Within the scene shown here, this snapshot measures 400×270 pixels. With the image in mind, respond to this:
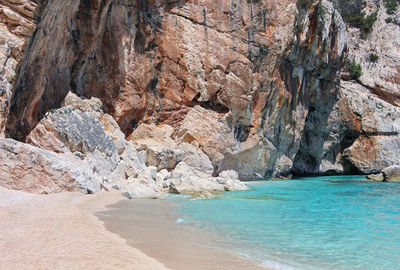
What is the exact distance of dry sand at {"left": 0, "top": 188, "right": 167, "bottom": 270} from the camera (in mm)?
4051

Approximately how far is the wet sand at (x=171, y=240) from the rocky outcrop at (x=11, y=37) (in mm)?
5432

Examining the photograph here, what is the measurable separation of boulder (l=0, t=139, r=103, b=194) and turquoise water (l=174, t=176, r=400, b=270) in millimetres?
3421

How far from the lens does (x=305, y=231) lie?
7.41 m

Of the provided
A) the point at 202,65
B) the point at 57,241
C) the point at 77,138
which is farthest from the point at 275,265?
the point at 202,65

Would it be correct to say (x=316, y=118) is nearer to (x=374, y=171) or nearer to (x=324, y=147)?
(x=324, y=147)

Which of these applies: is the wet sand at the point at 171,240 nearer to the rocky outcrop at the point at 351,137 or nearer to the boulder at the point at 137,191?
the boulder at the point at 137,191

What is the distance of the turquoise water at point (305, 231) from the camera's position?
5273 millimetres

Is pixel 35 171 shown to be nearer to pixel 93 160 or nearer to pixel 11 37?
pixel 93 160

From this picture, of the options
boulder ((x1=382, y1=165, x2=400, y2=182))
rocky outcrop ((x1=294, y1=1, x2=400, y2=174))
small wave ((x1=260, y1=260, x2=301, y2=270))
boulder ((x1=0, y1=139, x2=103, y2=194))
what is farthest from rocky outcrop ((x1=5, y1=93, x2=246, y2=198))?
rocky outcrop ((x1=294, y1=1, x2=400, y2=174))

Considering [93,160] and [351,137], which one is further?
[351,137]

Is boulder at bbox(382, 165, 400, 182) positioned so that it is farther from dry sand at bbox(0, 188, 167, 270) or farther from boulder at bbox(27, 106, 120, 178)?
dry sand at bbox(0, 188, 167, 270)

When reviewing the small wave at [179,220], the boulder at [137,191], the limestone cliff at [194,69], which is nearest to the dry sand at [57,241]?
Result: the small wave at [179,220]

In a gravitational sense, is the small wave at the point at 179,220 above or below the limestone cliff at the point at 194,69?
below

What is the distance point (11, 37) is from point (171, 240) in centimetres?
960
